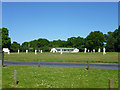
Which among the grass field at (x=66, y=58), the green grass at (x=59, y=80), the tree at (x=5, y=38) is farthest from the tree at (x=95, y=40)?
the green grass at (x=59, y=80)

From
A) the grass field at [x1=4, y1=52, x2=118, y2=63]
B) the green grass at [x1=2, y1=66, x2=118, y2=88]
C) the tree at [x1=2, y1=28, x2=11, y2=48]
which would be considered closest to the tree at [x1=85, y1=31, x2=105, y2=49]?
the tree at [x1=2, y1=28, x2=11, y2=48]

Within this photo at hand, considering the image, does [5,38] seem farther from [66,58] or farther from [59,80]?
[59,80]

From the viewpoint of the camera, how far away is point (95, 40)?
3989 inches

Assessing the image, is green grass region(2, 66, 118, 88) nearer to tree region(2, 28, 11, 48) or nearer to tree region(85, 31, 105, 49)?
tree region(2, 28, 11, 48)

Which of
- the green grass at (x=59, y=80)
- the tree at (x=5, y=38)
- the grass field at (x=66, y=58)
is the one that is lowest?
the green grass at (x=59, y=80)

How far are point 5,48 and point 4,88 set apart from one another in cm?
7743

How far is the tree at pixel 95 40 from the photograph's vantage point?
3996 inches

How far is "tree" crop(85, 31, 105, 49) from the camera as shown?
333 ft

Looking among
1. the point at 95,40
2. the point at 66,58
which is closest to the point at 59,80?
the point at 66,58

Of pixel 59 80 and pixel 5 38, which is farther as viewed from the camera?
pixel 5 38

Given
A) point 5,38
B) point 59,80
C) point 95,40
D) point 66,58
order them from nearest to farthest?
point 59,80 → point 66,58 → point 5,38 → point 95,40

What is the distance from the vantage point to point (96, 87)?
33.0 ft

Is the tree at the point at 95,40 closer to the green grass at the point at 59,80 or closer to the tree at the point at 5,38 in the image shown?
the tree at the point at 5,38

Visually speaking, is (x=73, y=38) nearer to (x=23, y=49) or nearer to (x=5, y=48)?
(x=23, y=49)
